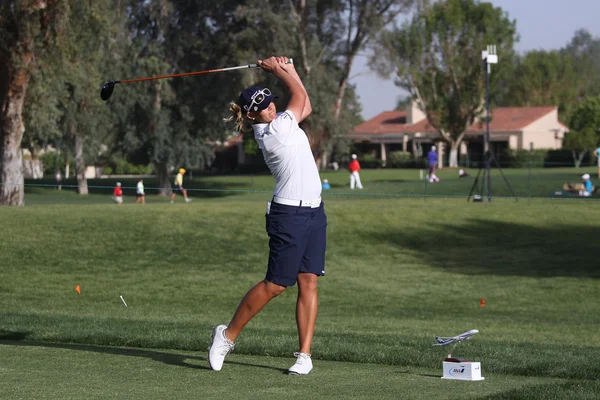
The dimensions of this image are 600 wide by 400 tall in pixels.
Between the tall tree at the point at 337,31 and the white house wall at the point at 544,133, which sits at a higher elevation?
the tall tree at the point at 337,31

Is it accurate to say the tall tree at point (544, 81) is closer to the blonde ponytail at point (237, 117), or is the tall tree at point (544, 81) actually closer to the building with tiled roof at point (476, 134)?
the building with tiled roof at point (476, 134)

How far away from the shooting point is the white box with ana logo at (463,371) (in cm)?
675

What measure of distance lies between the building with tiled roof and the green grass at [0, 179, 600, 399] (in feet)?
171

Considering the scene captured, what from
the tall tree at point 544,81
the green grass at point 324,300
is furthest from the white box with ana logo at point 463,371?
the tall tree at point 544,81

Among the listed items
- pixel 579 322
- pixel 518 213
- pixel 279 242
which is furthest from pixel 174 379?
pixel 518 213

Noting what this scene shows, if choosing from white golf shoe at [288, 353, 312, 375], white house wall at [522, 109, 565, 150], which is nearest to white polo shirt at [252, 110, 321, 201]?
white golf shoe at [288, 353, 312, 375]

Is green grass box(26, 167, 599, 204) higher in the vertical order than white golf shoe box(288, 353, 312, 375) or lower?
lower

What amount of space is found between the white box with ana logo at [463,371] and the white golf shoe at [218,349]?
1642 mm

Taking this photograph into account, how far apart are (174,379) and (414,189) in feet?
135

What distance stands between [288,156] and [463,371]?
1990mm

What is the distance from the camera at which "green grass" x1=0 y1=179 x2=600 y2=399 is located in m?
6.86

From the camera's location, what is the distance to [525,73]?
373ft

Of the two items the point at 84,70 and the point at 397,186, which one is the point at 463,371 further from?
the point at 397,186

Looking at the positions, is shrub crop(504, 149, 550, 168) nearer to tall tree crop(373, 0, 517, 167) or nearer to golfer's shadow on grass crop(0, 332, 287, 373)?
tall tree crop(373, 0, 517, 167)
